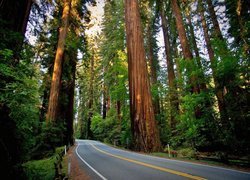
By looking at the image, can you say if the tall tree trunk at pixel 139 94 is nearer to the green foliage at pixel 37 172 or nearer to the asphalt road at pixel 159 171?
the asphalt road at pixel 159 171

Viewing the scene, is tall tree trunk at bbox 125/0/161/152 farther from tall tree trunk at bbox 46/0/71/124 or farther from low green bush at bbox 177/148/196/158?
tall tree trunk at bbox 46/0/71/124

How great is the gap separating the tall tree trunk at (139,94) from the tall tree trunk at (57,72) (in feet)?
16.8

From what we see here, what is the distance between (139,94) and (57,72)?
22.6ft

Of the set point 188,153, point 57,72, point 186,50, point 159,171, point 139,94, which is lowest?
point 159,171

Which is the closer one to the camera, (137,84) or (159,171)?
(159,171)

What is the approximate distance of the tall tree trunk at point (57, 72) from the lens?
16.5 meters

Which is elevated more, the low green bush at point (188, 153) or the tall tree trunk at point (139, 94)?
the tall tree trunk at point (139, 94)

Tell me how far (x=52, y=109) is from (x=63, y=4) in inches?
334

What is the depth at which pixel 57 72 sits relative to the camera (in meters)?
17.2

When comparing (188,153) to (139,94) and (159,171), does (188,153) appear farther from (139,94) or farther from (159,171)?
(159,171)

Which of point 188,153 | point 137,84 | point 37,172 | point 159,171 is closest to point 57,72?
point 137,84

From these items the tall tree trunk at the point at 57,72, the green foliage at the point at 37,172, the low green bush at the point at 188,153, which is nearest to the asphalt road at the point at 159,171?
the green foliage at the point at 37,172

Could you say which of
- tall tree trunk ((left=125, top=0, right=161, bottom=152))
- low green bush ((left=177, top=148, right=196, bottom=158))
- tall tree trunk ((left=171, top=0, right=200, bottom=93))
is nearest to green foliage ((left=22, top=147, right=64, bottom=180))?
tall tree trunk ((left=125, top=0, right=161, bottom=152))

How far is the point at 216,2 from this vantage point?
18.0 meters
